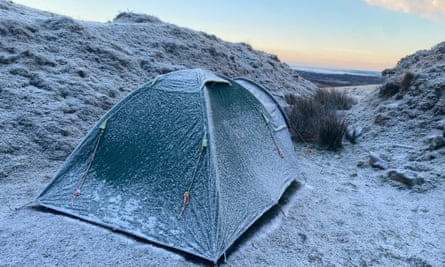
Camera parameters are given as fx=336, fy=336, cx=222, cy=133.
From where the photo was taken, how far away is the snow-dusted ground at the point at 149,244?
351 centimetres

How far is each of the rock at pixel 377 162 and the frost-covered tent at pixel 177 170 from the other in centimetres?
265

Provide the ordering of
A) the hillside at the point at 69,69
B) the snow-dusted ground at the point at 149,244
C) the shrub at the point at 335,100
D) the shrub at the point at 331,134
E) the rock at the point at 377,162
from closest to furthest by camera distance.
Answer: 1. the snow-dusted ground at the point at 149,244
2. the hillside at the point at 69,69
3. the rock at the point at 377,162
4. the shrub at the point at 331,134
5. the shrub at the point at 335,100

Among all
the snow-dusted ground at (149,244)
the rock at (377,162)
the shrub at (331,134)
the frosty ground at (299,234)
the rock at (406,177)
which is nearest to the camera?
→ the frosty ground at (299,234)

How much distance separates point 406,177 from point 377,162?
0.92m

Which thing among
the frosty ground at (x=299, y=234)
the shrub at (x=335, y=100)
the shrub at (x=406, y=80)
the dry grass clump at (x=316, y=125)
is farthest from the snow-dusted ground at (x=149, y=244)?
the shrub at (x=335, y=100)

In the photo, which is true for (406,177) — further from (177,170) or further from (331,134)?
(177,170)

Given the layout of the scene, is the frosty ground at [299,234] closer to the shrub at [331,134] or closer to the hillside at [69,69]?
the hillside at [69,69]

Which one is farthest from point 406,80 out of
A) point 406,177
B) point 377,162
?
point 406,177

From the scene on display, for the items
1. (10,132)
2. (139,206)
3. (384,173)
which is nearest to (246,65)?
(384,173)

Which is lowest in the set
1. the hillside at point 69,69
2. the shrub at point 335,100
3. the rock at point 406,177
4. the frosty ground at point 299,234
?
the frosty ground at point 299,234

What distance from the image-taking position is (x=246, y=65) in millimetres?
13828

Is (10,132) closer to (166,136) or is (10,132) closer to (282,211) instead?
(166,136)

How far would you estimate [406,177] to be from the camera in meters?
5.57

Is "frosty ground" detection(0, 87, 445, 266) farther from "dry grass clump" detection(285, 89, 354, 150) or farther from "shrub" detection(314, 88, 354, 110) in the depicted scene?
"shrub" detection(314, 88, 354, 110)
